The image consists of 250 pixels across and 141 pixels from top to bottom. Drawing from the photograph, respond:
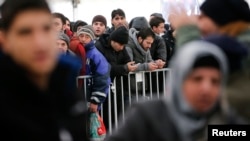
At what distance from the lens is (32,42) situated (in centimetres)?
218

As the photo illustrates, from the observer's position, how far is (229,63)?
2.38 meters

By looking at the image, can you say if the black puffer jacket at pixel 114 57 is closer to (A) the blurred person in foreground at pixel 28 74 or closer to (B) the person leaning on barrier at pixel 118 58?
(B) the person leaning on barrier at pixel 118 58

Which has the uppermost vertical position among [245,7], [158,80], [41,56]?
[245,7]

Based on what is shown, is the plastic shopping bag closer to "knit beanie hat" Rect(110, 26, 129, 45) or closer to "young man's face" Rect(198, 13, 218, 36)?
"knit beanie hat" Rect(110, 26, 129, 45)

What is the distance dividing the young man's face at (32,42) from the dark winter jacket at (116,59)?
438 centimetres

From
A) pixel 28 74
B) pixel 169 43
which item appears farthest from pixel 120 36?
pixel 28 74

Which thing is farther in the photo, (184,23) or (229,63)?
(184,23)

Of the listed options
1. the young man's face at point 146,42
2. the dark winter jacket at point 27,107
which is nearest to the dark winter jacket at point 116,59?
the young man's face at point 146,42

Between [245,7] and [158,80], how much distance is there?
4.34 meters

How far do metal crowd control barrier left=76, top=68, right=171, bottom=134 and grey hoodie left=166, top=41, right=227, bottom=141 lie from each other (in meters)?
4.37

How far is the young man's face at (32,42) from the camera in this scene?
7.14ft

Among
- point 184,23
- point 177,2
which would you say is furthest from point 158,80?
point 184,23

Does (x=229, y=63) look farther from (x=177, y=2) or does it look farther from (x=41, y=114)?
(x=177, y=2)

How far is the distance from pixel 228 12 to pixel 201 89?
3.59ft
